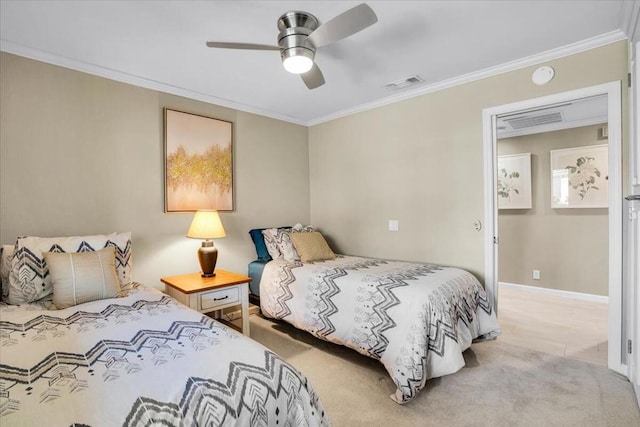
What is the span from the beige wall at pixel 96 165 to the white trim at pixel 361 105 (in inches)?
2.2

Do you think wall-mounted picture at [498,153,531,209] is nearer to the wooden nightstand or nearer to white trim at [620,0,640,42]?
white trim at [620,0,640,42]

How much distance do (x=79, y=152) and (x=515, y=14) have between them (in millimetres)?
3315

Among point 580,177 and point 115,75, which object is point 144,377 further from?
point 580,177

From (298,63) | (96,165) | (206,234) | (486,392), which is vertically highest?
(298,63)

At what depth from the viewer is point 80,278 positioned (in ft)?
6.36

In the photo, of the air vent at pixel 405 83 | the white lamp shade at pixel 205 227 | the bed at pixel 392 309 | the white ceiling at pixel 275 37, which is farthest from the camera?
the air vent at pixel 405 83

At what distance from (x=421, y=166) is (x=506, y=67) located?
1.10m

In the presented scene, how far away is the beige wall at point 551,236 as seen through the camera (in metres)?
4.09

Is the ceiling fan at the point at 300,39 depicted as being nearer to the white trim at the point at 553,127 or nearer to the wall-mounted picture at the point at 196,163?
the wall-mounted picture at the point at 196,163

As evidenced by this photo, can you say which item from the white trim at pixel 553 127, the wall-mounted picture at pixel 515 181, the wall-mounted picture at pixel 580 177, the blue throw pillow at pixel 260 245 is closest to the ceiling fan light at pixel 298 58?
the blue throw pillow at pixel 260 245

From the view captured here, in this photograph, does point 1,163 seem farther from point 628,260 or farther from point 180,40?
point 628,260

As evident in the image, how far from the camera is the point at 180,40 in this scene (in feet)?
7.44

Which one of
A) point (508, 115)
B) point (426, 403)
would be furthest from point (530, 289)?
point (426, 403)

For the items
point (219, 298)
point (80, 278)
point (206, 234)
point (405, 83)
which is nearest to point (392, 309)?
point (219, 298)
